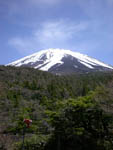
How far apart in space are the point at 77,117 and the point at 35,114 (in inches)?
407

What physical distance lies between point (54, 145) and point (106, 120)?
267 centimetres

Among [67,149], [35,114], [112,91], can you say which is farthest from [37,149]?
[35,114]

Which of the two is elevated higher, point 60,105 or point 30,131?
point 60,105

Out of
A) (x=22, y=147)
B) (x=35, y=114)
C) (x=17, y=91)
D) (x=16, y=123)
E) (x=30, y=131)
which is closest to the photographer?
(x=22, y=147)

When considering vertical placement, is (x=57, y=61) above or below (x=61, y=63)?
above

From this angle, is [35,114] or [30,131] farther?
[35,114]

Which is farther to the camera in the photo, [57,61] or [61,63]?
[57,61]

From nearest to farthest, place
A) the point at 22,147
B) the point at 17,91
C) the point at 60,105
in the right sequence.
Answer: the point at 22,147 < the point at 60,105 < the point at 17,91

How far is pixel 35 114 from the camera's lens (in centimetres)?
1861

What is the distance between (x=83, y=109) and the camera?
8883mm

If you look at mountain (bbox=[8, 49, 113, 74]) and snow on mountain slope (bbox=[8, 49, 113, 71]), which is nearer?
mountain (bbox=[8, 49, 113, 74])

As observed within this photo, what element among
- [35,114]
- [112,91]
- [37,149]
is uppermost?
[112,91]

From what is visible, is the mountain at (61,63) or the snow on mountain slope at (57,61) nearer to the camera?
the mountain at (61,63)

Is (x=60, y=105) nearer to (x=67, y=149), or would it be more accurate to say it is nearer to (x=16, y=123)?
(x=67, y=149)
